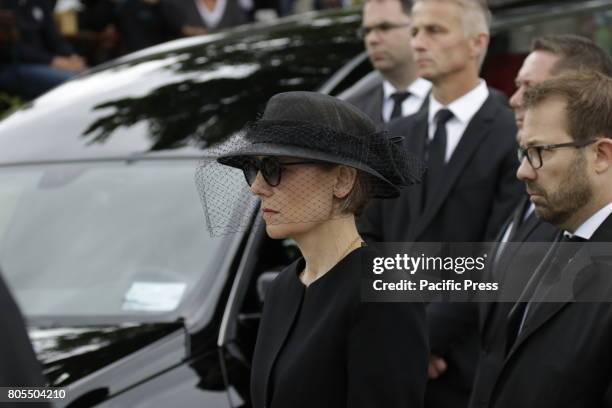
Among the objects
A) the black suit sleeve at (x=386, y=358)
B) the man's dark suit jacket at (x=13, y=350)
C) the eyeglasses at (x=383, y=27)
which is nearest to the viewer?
the man's dark suit jacket at (x=13, y=350)

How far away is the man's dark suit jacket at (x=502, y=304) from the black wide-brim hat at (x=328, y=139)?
727 mm

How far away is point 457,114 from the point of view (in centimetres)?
495

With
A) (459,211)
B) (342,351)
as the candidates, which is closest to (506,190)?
(459,211)

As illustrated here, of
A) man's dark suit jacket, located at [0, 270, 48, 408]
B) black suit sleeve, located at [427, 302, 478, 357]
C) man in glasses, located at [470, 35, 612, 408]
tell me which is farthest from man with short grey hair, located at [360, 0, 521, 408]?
man's dark suit jacket, located at [0, 270, 48, 408]

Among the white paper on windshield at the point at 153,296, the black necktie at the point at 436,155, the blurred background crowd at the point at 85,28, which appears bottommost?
the blurred background crowd at the point at 85,28

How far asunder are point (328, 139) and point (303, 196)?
0.58ft

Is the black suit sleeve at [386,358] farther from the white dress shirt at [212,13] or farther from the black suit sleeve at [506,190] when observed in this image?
the white dress shirt at [212,13]

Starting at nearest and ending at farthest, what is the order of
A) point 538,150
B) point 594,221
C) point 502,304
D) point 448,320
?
1. point 594,221
2. point 538,150
3. point 502,304
4. point 448,320

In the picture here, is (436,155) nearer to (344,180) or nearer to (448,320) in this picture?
(448,320)

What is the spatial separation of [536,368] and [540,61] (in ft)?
5.37

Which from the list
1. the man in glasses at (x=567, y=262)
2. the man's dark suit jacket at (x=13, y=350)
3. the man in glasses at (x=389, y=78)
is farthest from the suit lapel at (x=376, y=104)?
the man's dark suit jacket at (x=13, y=350)

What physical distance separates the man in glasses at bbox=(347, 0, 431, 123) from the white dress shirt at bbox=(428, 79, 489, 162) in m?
0.53

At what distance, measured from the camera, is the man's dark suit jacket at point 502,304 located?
3834 mm

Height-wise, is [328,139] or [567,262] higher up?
[328,139]
